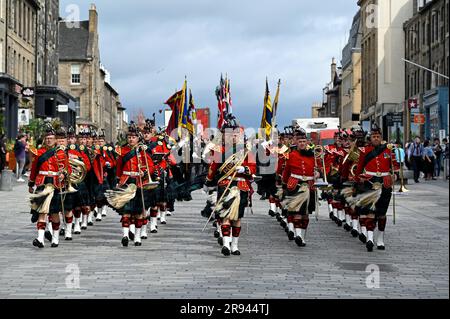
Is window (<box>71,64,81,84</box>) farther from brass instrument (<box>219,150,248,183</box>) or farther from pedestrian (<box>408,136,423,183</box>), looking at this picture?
brass instrument (<box>219,150,248,183</box>)

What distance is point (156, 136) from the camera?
1895cm

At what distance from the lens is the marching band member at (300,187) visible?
15438 millimetres

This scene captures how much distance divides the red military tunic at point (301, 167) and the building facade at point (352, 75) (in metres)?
74.1

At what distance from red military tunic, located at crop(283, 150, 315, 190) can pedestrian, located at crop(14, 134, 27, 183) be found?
2139 cm

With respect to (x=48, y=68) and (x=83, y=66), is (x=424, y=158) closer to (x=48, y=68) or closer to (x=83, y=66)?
(x=48, y=68)


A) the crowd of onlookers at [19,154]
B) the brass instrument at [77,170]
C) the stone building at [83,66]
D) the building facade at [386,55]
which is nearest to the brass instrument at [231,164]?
the brass instrument at [77,170]

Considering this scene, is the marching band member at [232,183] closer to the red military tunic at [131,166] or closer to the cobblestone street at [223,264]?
the cobblestone street at [223,264]

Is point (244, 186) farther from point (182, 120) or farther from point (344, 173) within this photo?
point (182, 120)

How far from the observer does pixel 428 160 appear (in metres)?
39.4

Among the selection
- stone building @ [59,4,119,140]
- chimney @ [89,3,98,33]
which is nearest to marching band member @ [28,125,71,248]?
stone building @ [59,4,119,140]

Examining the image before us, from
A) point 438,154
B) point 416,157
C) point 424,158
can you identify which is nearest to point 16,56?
point 438,154

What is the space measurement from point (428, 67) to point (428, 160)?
21685 mm

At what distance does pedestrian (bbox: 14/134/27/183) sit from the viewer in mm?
35594
